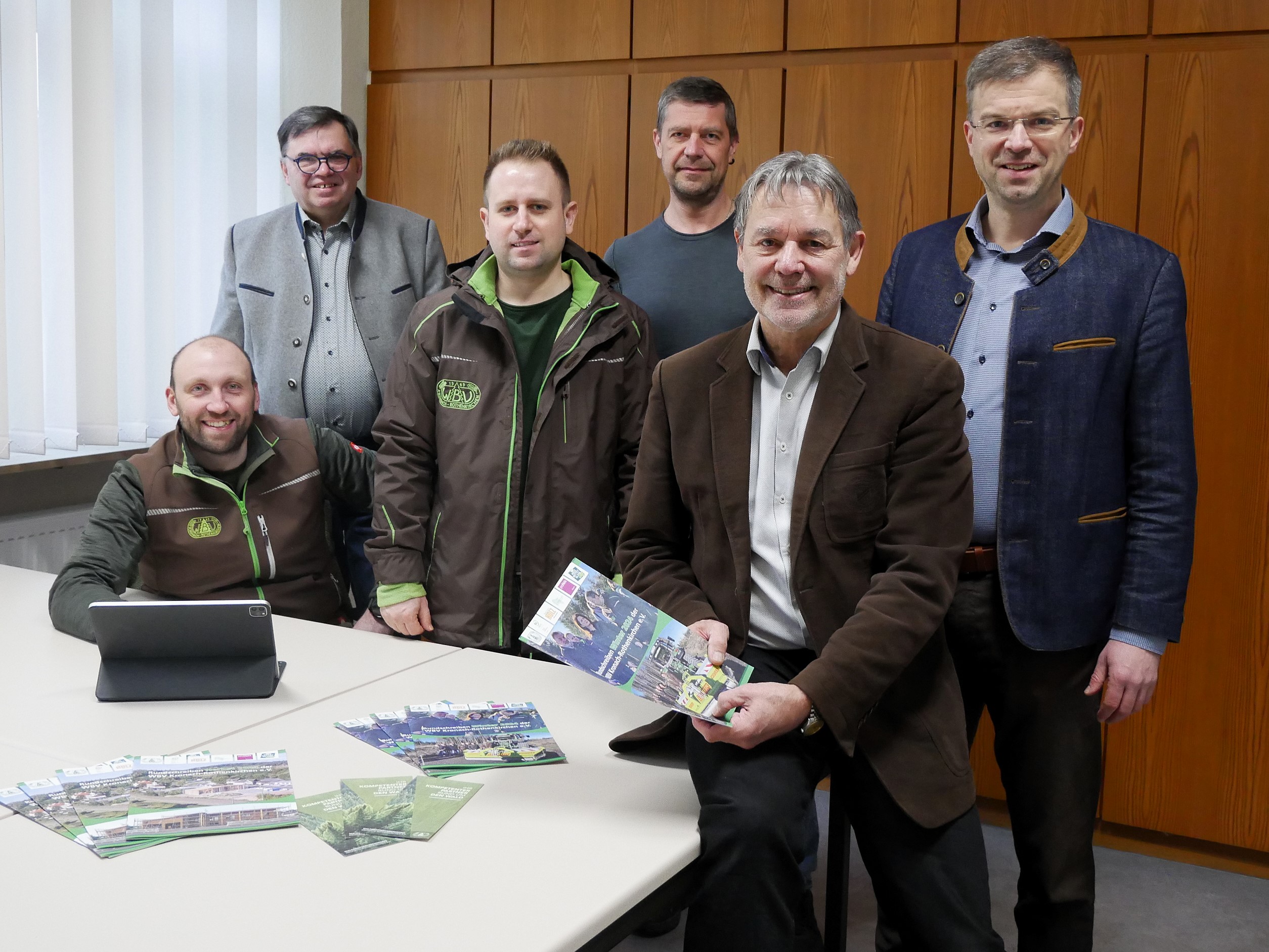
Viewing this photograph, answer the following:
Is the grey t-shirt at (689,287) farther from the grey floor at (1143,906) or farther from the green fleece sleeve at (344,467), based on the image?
the grey floor at (1143,906)

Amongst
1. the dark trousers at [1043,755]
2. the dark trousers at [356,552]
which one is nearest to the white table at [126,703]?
the dark trousers at [356,552]

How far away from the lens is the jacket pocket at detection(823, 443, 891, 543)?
1767 millimetres

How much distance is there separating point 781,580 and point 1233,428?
76.6 inches

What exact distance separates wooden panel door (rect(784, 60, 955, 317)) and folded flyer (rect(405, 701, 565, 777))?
206cm

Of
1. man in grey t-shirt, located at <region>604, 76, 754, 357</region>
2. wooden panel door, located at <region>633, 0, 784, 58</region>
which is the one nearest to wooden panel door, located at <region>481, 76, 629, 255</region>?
wooden panel door, located at <region>633, 0, 784, 58</region>

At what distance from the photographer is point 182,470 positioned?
252 cm

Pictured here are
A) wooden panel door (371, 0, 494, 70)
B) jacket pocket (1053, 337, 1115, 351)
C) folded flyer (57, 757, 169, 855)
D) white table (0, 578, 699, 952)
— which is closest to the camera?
white table (0, 578, 699, 952)

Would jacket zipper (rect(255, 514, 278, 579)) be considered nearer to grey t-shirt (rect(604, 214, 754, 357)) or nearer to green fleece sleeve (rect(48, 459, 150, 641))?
green fleece sleeve (rect(48, 459, 150, 641))

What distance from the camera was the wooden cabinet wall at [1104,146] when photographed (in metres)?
3.06

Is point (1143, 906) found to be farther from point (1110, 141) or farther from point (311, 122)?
point (311, 122)

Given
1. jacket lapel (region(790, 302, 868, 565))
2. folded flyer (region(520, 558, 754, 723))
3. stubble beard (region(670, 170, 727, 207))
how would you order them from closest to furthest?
folded flyer (region(520, 558, 754, 723)) < jacket lapel (region(790, 302, 868, 565)) < stubble beard (region(670, 170, 727, 207))

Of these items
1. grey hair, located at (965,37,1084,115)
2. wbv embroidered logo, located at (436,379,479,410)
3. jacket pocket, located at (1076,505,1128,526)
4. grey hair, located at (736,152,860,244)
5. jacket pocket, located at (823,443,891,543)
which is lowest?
jacket pocket, located at (1076,505,1128,526)

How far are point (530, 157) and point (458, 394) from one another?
0.57 m

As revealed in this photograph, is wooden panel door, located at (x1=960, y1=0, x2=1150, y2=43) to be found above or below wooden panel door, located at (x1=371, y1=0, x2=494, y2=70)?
below
